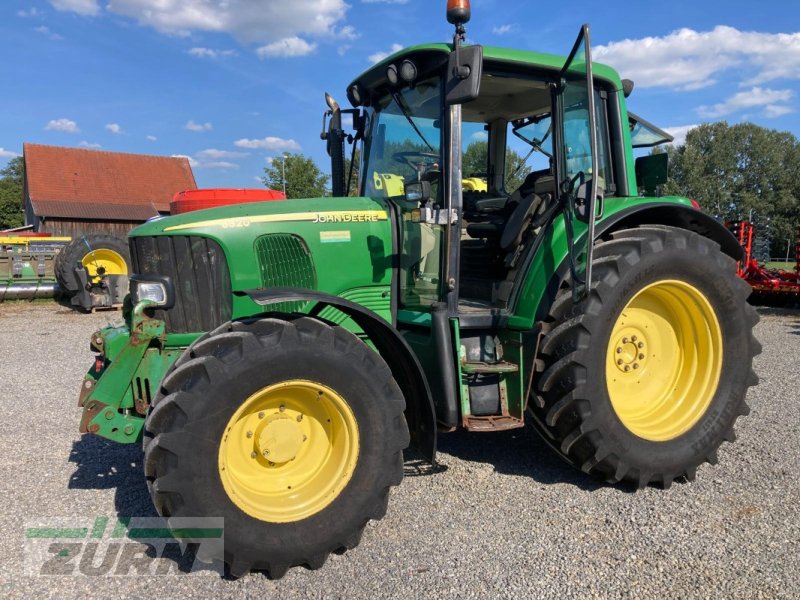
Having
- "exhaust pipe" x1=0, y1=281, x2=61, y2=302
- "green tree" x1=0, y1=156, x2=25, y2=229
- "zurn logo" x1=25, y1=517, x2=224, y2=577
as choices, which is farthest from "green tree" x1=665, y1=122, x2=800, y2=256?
"green tree" x1=0, y1=156, x2=25, y2=229

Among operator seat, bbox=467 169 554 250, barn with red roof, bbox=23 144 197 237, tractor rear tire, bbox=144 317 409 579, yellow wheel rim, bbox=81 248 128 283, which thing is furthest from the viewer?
barn with red roof, bbox=23 144 197 237

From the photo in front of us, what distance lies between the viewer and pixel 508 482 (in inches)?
146

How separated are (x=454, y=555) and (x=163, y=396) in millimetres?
1539

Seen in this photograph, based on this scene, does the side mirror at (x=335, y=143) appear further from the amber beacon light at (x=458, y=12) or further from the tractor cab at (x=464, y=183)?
the amber beacon light at (x=458, y=12)

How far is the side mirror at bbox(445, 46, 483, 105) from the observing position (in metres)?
2.91

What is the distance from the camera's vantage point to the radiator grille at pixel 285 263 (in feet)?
11.1

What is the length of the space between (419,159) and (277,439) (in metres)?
1.86

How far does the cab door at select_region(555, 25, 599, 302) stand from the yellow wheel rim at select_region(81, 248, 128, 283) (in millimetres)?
10976

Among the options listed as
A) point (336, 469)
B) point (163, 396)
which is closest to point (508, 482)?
point (336, 469)

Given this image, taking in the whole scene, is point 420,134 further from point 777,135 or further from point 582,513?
point 777,135

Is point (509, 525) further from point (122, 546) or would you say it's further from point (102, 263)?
point (102, 263)

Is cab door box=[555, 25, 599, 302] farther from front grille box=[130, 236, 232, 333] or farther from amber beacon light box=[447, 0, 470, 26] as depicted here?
front grille box=[130, 236, 232, 333]

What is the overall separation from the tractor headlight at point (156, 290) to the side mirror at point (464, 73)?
1.80m

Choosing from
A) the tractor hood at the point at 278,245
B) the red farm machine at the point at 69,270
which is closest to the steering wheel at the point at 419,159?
the tractor hood at the point at 278,245
